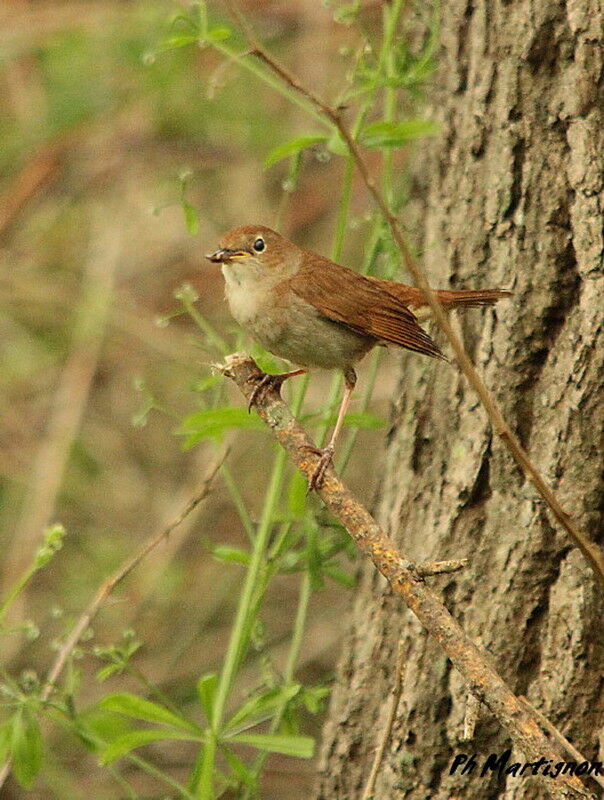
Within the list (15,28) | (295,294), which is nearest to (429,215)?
(295,294)

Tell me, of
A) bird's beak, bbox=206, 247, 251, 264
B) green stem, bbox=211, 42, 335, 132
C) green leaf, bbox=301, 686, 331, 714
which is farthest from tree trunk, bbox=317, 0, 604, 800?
bird's beak, bbox=206, 247, 251, 264

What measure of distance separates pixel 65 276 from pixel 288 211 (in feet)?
4.44

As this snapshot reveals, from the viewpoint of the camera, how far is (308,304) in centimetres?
354

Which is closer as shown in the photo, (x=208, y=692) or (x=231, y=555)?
(x=208, y=692)

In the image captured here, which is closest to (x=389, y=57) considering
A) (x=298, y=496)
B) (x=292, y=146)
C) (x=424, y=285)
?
(x=292, y=146)

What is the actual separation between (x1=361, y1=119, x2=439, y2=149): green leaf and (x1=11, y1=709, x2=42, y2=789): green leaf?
1808mm

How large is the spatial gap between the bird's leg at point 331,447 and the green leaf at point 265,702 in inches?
22.0

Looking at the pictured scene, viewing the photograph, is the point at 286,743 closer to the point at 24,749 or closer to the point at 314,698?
the point at 314,698

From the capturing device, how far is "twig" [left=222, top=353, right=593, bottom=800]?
7.09 ft

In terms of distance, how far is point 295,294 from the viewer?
3553 millimetres

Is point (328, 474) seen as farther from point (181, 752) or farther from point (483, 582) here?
point (181, 752)

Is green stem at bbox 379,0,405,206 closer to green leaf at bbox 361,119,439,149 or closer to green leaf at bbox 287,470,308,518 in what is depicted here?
green leaf at bbox 361,119,439,149

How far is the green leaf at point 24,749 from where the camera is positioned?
288 cm

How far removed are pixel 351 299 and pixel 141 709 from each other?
139 centimetres
